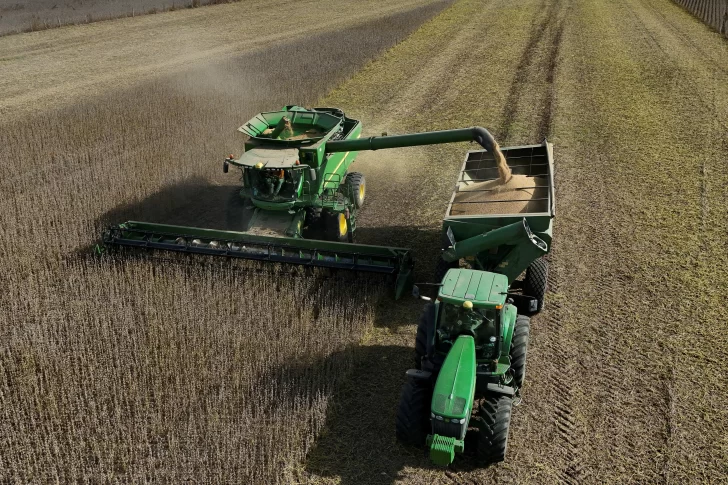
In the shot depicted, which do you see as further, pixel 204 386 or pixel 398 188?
pixel 398 188

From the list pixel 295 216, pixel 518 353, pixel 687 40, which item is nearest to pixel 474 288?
pixel 518 353

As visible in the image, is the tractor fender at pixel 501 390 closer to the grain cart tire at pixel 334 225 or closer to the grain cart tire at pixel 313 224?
the grain cart tire at pixel 334 225

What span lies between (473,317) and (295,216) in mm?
5431

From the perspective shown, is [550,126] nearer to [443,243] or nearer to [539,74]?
[539,74]

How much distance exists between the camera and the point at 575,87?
23250 mm

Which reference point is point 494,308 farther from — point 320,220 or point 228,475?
point 320,220

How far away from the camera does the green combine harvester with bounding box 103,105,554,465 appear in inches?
302

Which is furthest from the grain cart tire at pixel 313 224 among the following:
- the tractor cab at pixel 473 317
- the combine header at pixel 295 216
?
the tractor cab at pixel 473 317

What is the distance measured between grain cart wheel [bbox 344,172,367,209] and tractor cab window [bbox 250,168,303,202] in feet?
5.87

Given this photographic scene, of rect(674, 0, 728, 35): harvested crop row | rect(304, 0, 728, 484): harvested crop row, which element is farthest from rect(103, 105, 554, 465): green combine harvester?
rect(674, 0, 728, 35): harvested crop row

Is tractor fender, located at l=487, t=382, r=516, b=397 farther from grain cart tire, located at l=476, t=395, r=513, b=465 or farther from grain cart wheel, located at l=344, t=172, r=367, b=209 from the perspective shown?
grain cart wheel, located at l=344, t=172, r=367, b=209

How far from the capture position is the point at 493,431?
7.51 metres

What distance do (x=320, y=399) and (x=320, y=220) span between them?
4.90m

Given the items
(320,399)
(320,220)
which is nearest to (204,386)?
(320,399)
